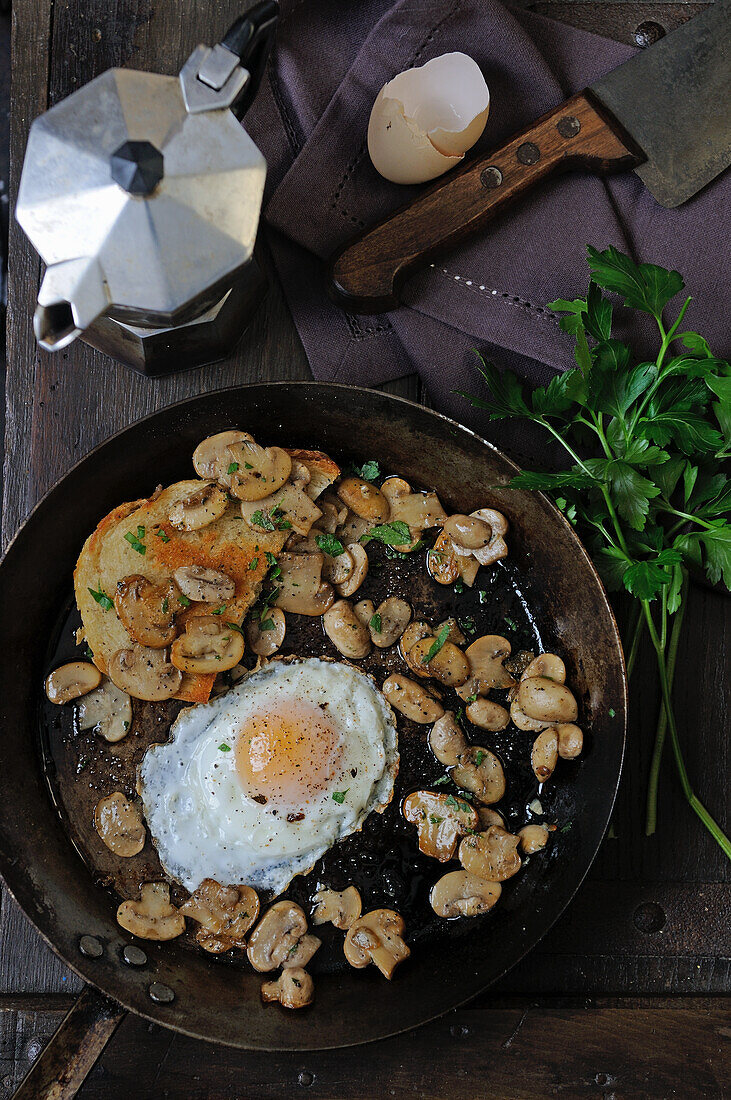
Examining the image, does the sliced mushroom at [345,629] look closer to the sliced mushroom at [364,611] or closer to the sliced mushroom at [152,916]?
the sliced mushroom at [364,611]

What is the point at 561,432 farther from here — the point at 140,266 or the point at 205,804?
the point at 205,804

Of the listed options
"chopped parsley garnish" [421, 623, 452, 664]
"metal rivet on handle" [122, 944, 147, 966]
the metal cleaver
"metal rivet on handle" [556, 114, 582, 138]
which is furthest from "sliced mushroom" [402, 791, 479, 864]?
"metal rivet on handle" [556, 114, 582, 138]

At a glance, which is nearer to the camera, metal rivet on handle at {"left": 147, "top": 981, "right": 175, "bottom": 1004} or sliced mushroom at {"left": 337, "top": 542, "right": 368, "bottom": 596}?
metal rivet on handle at {"left": 147, "top": 981, "right": 175, "bottom": 1004}

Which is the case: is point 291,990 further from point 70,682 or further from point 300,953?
point 70,682

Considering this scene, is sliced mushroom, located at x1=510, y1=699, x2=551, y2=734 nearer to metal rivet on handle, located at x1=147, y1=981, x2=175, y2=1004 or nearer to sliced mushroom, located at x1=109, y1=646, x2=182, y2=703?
sliced mushroom, located at x1=109, y1=646, x2=182, y2=703

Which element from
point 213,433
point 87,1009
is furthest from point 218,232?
point 87,1009

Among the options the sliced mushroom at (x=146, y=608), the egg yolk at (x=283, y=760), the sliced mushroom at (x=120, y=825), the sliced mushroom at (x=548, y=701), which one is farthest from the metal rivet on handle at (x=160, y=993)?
the sliced mushroom at (x=548, y=701)
